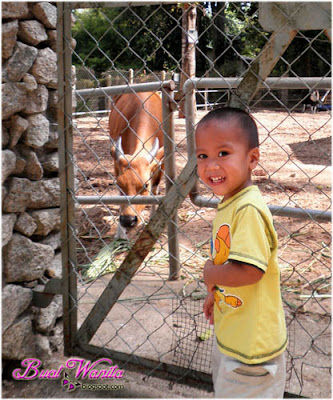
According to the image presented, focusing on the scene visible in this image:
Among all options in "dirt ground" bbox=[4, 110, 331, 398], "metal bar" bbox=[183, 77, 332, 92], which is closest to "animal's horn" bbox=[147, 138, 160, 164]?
"dirt ground" bbox=[4, 110, 331, 398]

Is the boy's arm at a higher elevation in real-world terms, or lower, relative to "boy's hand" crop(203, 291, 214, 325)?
higher

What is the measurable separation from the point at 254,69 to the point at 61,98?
102 centimetres

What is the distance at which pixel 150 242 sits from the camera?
7.19 ft

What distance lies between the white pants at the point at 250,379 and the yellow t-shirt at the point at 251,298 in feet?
0.11

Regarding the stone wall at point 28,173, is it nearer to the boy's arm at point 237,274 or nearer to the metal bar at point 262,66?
the metal bar at point 262,66

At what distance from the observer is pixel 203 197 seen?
2859 mm

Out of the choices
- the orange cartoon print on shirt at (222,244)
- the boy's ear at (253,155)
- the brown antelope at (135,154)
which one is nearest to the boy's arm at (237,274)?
the orange cartoon print on shirt at (222,244)

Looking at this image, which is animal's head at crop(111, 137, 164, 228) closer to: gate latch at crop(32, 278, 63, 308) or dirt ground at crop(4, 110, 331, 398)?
dirt ground at crop(4, 110, 331, 398)

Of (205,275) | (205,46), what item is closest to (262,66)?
(205,275)

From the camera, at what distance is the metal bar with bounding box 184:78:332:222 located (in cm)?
231

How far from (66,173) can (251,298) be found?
1238 mm

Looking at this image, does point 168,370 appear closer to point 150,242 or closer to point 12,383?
point 150,242

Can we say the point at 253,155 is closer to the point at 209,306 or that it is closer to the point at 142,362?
the point at 209,306

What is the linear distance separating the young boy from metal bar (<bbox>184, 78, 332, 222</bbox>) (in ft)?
1.96
